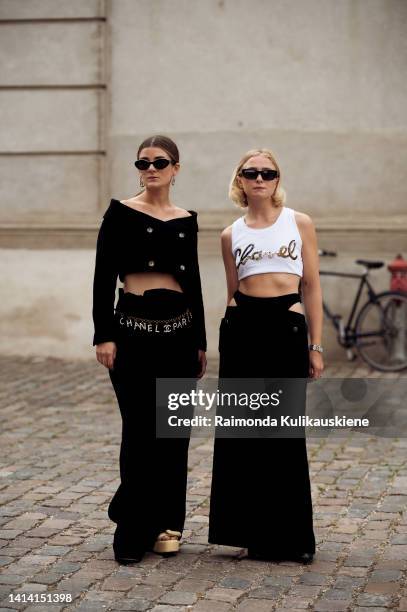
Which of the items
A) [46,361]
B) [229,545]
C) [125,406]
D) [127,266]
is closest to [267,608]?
[229,545]

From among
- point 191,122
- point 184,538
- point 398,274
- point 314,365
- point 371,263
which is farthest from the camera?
point 191,122

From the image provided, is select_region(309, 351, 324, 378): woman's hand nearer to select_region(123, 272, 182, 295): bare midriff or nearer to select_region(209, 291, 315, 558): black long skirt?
select_region(209, 291, 315, 558): black long skirt

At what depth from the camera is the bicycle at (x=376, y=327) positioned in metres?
11.6

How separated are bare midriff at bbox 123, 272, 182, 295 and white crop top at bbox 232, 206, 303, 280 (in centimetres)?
32

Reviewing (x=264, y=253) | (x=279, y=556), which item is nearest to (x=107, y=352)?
(x=264, y=253)

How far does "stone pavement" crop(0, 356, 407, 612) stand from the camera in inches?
187

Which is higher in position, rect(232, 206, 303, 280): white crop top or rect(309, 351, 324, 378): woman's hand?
rect(232, 206, 303, 280): white crop top

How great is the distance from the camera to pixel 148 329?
208 inches

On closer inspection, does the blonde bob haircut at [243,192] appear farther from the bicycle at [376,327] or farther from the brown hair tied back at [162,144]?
the bicycle at [376,327]

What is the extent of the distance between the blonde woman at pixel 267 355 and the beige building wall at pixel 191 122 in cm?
673

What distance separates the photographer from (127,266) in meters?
5.31

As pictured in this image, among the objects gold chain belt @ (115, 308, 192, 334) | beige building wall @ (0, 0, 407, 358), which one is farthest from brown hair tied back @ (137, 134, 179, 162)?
beige building wall @ (0, 0, 407, 358)

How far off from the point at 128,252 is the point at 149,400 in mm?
679

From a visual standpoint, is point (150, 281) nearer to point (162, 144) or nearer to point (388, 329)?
point (162, 144)
